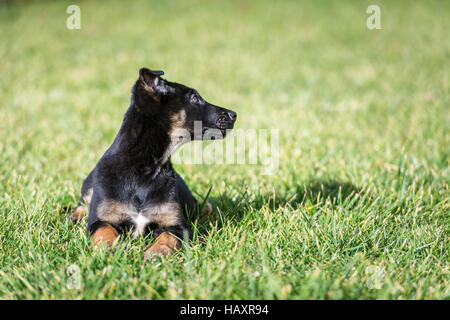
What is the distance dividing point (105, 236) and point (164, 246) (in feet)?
1.24

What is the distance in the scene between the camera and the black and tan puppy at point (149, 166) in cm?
304

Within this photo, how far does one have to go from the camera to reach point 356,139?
621 centimetres

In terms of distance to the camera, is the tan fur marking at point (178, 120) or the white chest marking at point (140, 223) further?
the tan fur marking at point (178, 120)

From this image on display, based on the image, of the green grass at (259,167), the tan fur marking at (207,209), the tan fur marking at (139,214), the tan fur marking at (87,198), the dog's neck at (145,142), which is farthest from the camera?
the tan fur marking at (207,209)

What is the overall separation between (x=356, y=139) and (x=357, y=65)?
547cm

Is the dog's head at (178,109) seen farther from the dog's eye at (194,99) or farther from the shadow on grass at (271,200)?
the shadow on grass at (271,200)

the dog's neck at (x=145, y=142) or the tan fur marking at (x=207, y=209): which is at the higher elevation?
the dog's neck at (x=145, y=142)

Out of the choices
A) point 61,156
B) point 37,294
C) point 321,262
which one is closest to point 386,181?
point 321,262

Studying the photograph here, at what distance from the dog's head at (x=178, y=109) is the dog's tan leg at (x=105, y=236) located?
778 mm

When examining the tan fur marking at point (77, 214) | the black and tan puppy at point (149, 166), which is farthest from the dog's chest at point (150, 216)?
the tan fur marking at point (77, 214)

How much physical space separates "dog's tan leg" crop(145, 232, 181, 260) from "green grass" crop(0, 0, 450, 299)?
10 cm

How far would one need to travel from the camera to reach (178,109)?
3195 mm

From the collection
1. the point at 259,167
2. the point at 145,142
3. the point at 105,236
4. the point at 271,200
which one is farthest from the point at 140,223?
the point at 259,167
